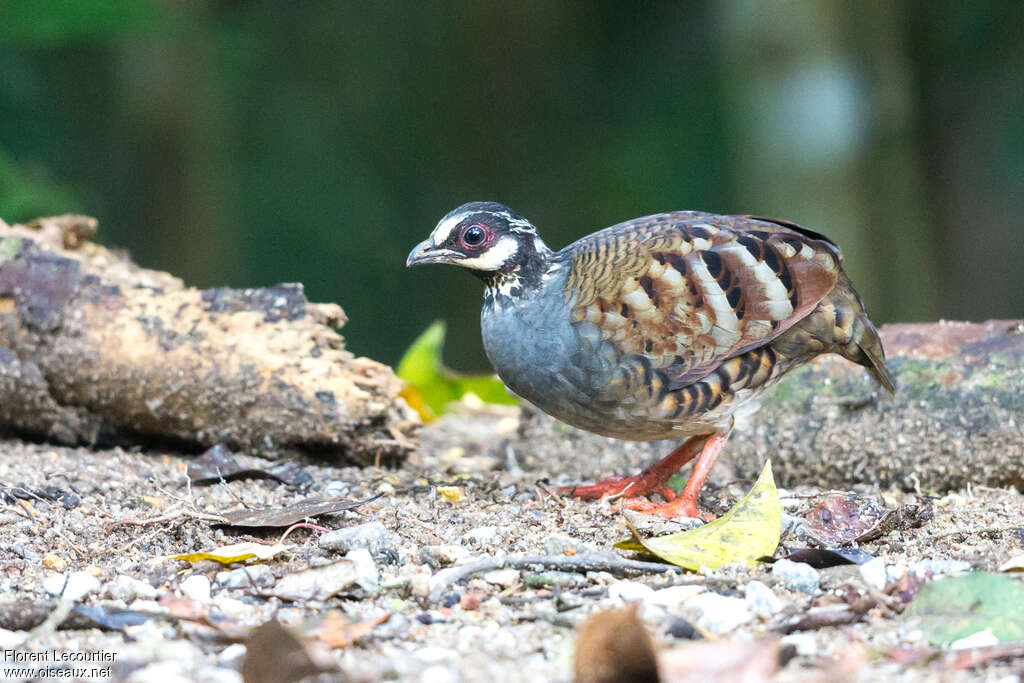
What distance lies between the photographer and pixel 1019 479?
14.9ft

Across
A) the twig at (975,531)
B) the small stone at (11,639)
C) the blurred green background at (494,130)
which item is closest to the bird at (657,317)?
the twig at (975,531)

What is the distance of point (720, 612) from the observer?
2.68m

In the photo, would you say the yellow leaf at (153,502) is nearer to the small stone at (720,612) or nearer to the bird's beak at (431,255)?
the bird's beak at (431,255)

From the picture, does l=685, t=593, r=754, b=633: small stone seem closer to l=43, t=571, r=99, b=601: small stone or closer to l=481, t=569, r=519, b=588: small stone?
l=481, t=569, r=519, b=588: small stone

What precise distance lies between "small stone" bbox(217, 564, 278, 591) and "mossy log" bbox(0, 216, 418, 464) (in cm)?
164

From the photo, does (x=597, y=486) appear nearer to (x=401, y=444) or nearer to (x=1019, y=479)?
(x=401, y=444)

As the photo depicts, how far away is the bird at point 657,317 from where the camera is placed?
156 inches

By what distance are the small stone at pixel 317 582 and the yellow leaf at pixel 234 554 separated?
0.19 metres

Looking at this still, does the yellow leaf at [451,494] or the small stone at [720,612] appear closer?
the small stone at [720,612]

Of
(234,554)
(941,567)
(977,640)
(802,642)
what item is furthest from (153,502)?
(977,640)

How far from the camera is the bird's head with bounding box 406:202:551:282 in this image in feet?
13.6

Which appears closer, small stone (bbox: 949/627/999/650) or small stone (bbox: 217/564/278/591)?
small stone (bbox: 949/627/999/650)

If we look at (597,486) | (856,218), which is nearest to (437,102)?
(856,218)

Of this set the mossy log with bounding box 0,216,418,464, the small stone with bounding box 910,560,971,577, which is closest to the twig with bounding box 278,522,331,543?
the mossy log with bounding box 0,216,418,464
